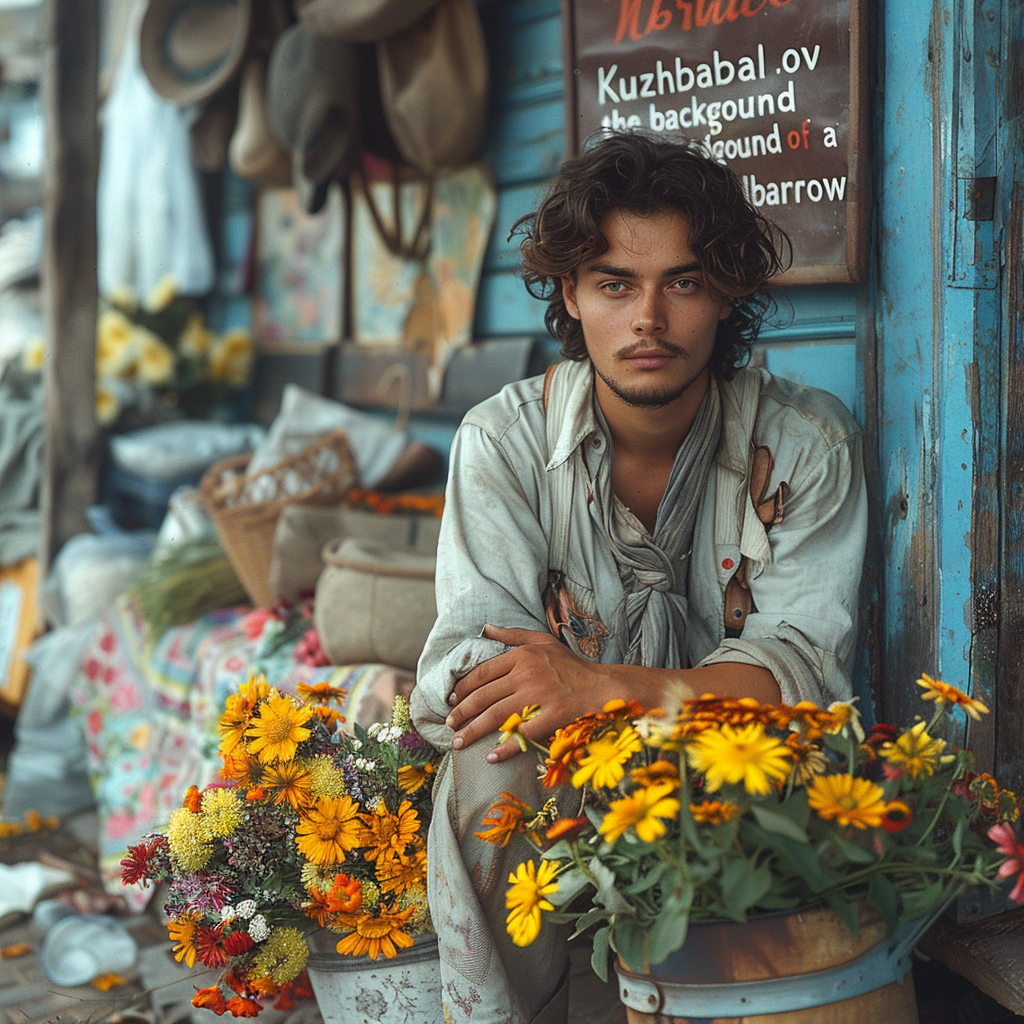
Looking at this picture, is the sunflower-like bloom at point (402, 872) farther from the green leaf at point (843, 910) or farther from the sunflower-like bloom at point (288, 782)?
the green leaf at point (843, 910)

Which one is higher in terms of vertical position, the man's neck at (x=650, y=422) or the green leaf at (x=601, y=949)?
the man's neck at (x=650, y=422)

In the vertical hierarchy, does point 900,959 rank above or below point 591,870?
below

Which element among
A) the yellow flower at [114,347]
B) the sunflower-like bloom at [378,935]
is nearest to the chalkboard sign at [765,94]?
the sunflower-like bloom at [378,935]

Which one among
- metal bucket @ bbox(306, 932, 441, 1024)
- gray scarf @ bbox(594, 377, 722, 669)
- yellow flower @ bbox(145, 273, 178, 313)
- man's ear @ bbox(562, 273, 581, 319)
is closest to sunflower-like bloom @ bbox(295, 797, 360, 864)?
metal bucket @ bbox(306, 932, 441, 1024)

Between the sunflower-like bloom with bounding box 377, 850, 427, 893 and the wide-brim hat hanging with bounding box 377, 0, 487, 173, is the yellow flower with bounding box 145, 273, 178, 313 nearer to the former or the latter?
the wide-brim hat hanging with bounding box 377, 0, 487, 173

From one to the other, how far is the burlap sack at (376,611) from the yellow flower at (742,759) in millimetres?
1470

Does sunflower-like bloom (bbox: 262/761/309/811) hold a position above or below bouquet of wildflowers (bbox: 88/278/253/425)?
below

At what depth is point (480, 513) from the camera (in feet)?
6.93

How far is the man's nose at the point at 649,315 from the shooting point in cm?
200

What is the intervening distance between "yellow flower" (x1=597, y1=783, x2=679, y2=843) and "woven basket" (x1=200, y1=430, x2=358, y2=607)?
2.20m

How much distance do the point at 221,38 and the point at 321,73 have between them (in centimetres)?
115

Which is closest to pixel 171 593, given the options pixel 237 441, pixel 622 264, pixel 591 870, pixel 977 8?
pixel 237 441

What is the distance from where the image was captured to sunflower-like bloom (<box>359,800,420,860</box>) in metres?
1.99

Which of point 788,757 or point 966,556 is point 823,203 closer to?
point 966,556
